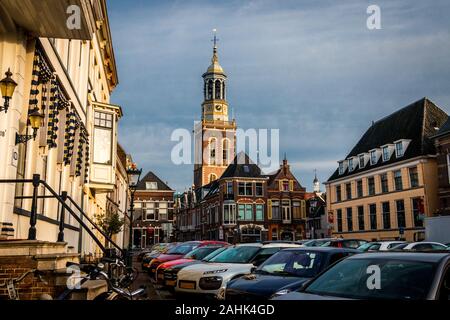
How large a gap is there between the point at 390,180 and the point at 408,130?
5541mm

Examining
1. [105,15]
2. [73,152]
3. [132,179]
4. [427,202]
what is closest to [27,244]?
[73,152]

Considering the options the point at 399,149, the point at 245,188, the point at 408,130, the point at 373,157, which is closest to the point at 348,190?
the point at 373,157

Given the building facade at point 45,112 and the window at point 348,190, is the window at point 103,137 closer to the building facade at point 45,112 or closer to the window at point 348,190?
the building facade at point 45,112

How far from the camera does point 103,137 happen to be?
22484 millimetres

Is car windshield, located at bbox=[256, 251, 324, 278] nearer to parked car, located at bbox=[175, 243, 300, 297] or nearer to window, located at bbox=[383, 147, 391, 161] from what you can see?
parked car, located at bbox=[175, 243, 300, 297]

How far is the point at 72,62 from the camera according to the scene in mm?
16938

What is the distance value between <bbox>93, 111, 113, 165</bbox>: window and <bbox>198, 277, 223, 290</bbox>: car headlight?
12.9 metres

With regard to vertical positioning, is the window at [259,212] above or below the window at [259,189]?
below

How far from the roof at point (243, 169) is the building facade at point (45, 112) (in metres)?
47.4

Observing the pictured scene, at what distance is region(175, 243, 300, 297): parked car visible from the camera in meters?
10.6

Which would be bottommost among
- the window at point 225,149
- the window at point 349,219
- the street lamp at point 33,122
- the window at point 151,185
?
the window at point 349,219

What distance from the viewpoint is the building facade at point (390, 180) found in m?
41.5

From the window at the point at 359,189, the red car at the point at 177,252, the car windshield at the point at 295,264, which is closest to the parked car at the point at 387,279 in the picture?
the car windshield at the point at 295,264
